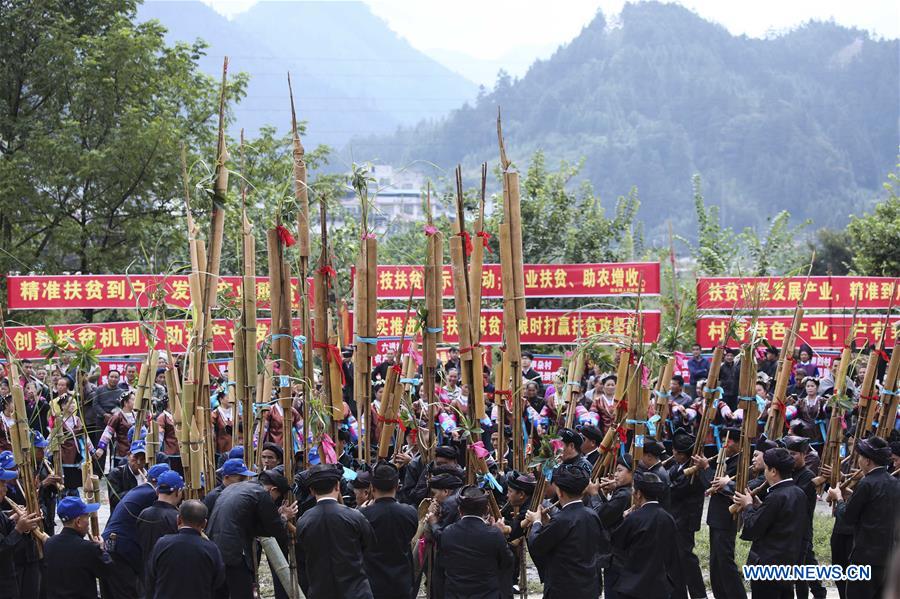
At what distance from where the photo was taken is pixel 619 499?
24.5 ft

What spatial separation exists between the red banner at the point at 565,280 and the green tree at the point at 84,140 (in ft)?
13.4

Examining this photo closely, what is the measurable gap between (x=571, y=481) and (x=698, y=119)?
382ft

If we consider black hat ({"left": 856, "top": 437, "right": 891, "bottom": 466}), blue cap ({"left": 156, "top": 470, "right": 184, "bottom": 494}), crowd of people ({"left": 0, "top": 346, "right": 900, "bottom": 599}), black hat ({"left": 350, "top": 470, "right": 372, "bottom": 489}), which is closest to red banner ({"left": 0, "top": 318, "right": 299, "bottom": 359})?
crowd of people ({"left": 0, "top": 346, "right": 900, "bottom": 599})

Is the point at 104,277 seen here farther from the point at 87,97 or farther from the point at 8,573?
the point at 8,573

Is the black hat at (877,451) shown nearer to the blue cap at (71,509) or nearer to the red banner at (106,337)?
the blue cap at (71,509)

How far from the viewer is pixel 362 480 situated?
7.31 metres

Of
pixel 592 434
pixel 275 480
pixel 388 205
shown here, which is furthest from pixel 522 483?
pixel 388 205

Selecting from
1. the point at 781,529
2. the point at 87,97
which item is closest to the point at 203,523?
the point at 781,529

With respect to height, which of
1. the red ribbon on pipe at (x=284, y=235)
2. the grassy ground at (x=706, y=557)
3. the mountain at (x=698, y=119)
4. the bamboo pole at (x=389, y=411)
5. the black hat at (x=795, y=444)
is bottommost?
the grassy ground at (x=706, y=557)

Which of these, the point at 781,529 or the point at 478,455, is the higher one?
the point at 478,455

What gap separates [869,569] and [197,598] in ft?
16.3

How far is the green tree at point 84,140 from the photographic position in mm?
17906

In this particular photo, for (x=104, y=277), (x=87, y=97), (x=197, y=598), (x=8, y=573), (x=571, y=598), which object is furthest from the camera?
(x=87, y=97)

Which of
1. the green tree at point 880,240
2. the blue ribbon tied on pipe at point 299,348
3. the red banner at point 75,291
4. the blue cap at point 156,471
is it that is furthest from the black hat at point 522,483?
the green tree at point 880,240
